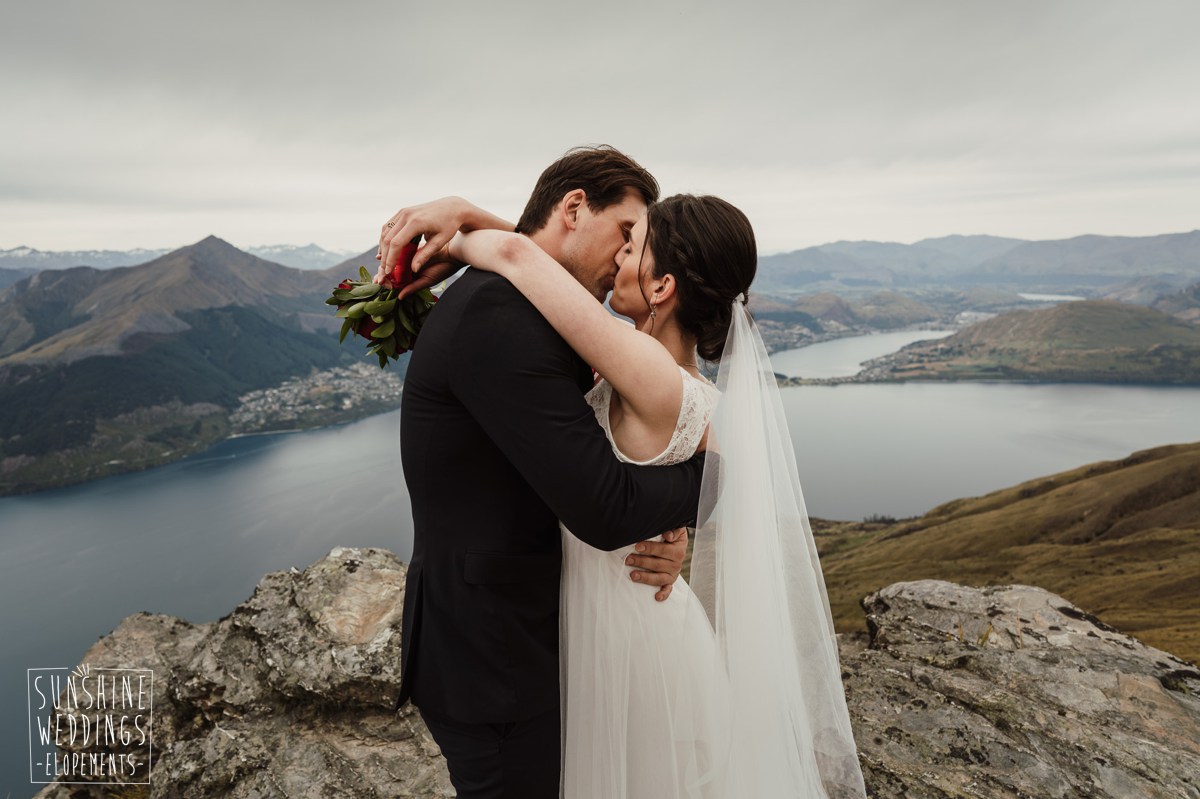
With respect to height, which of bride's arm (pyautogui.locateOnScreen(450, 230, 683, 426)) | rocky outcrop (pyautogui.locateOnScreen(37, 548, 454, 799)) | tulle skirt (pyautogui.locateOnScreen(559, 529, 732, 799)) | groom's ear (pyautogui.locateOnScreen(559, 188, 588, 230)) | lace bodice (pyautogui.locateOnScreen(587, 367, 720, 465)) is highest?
groom's ear (pyautogui.locateOnScreen(559, 188, 588, 230))

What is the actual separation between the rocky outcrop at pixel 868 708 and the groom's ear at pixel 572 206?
4508 mm

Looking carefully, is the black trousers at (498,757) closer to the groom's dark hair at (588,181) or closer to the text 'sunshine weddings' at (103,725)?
the groom's dark hair at (588,181)

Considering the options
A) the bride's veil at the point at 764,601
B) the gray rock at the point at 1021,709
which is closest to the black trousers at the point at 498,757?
the bride's veil at the point at 764,601

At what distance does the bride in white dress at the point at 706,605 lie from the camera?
3.16 metres

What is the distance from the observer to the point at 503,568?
2.69 meters

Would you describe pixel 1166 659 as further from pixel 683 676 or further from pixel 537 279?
pixel 537 279

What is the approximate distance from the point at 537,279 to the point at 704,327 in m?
1.32

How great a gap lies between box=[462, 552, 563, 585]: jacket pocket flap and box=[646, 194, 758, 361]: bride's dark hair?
1533mm

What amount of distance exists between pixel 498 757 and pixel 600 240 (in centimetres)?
255

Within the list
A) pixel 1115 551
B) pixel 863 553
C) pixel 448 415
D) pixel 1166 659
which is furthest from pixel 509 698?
pixel 863 553

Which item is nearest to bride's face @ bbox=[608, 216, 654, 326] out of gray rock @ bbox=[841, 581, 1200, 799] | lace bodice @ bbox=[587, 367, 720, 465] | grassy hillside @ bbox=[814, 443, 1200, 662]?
lace bodice @ bbox=[587, 367, 720, 465]

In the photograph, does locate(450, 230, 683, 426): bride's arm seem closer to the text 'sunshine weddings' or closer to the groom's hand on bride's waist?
the groom's hand on bride's waist

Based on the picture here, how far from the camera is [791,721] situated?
3553mm

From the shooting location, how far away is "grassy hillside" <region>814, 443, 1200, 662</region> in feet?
157
